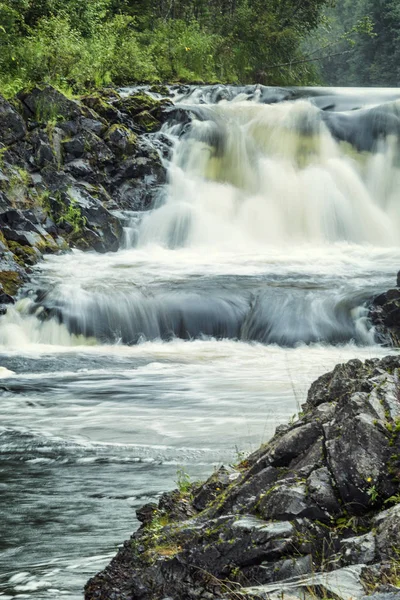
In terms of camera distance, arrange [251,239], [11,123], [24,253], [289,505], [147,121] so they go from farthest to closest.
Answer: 1. [147,121]
2. [251,239]
3. [11,123]
4. [24,253]
5. [289,505]

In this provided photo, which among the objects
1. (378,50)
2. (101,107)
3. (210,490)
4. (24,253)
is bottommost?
(24,253)

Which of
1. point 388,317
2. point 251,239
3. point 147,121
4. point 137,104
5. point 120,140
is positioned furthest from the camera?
point 137,104

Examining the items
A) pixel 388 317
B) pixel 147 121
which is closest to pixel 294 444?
pixel 388 317

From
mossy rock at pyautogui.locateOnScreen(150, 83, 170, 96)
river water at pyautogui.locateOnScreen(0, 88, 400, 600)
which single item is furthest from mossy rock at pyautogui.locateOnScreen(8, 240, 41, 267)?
mossy rock at pyautogui.locateOnScreen(150, 83, 170, 96)

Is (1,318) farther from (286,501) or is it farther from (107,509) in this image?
(286,501)

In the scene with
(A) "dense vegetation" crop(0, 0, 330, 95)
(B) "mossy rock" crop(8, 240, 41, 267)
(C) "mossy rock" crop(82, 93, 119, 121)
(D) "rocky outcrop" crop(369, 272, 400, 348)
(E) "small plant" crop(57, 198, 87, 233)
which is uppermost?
(A) "dense vegetation" crop(0, 0, 330, 95)

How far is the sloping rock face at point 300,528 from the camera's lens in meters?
3.49

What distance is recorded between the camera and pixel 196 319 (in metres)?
14.1

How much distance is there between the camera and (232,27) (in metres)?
36.8

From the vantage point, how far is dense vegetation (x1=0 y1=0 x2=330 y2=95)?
2459 centimetres

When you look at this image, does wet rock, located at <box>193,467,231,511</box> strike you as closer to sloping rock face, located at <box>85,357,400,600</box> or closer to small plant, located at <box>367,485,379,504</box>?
sloping rock face, located at <box>85,357,400,600</box>

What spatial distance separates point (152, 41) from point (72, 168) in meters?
13.7

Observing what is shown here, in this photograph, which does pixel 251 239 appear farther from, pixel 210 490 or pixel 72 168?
pixel 210 490

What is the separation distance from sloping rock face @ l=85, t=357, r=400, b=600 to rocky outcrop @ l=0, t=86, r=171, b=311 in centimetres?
1261
